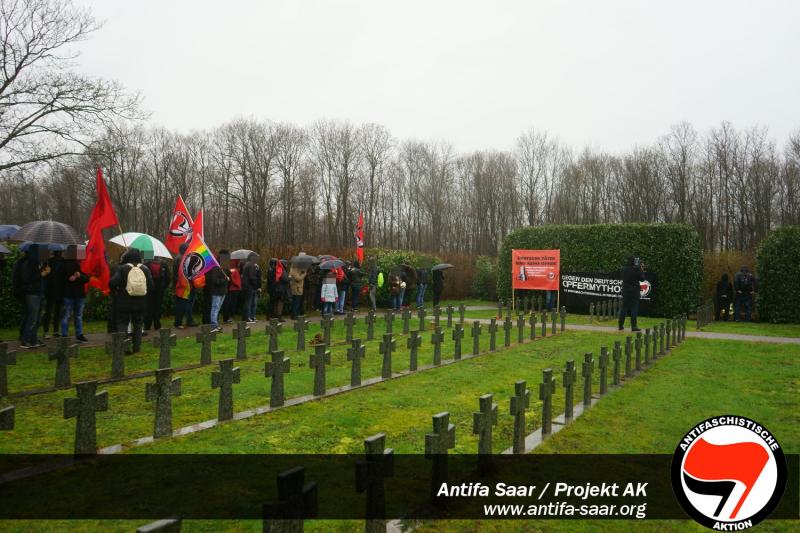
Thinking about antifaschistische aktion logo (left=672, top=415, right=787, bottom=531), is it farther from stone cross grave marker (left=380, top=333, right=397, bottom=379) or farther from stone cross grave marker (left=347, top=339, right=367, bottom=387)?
stone cross grave marker (left=380, top=333, right=397, bottom=379)

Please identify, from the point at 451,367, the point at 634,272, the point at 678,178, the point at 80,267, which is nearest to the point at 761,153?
the point at 678,178

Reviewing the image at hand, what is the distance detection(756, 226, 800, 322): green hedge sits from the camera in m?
21.4

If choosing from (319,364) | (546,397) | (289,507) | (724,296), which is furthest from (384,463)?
(724,296)

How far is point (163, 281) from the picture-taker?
14039 millimetres

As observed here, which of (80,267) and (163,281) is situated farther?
(163,281)

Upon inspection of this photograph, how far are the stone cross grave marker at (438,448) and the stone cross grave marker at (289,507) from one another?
5.02 ft

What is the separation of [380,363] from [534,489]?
6.52m

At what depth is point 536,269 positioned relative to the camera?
77.9 ft

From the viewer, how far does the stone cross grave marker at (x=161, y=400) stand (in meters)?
5.88

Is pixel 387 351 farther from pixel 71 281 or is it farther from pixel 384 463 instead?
pixel 71 281

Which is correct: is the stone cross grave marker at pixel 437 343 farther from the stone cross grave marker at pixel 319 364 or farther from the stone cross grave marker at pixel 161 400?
the stone cross grave marker at pixel 161 400

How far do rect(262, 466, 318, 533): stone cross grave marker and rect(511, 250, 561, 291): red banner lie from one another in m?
21.3

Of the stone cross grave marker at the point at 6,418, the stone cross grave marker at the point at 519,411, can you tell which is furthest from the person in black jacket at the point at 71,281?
the stone cross grave marker at the point at 519,411

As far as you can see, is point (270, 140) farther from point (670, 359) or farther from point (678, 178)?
point (670, 359)
